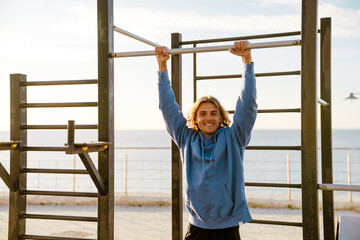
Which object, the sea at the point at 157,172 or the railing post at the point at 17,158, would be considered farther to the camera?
the sea at the point at 157,172

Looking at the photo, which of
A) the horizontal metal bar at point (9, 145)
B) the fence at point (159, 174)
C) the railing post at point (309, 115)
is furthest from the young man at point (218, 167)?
the fence at point (159, 174)

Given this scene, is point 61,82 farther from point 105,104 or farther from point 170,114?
point 170,114

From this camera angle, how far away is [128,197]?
5.58 metres

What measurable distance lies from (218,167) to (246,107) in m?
0.32

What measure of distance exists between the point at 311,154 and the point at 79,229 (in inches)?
129

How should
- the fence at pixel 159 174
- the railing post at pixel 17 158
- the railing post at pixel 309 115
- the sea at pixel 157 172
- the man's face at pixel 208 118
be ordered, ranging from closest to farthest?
the railing post at pixel 309 115 < the man's face at pixel 208 118 < the railing post at pixel 17 158 < the sea at pixel 157 172 < the fence at pixel 159 174

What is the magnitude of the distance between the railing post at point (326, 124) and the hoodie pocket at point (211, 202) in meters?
1.57

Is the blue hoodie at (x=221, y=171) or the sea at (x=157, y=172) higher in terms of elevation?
the blue hoodie at (x=221, y=171)

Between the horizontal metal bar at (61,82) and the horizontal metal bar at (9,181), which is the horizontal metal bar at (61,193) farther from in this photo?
the horizontal metal bar at (61,82)

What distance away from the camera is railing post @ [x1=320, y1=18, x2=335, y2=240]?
292 cm

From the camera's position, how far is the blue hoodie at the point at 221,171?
5.74 feet

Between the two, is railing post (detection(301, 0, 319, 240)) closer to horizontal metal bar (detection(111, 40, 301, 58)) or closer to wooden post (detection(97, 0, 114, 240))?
horizontal metal bar (detection(111, 40, 301, 58))

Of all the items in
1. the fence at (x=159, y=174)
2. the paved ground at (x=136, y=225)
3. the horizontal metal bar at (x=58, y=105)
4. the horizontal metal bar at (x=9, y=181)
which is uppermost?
the horizontal metal bar at (x=58, y=105)

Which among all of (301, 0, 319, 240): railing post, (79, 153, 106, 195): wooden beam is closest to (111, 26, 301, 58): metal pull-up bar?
(301, 0, 319, 240): railing post
